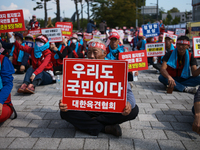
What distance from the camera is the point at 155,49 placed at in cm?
800

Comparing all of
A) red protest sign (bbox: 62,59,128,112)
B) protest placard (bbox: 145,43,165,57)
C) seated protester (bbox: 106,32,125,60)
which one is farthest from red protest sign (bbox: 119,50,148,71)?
red protest sign (bbox: 62,59,128,112)

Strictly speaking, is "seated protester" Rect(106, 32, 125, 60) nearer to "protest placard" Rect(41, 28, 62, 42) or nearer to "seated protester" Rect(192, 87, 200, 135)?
"seated protester" Rect(192, 87, 200, 135)

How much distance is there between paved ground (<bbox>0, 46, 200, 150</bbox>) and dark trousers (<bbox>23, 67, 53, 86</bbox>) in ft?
2.70

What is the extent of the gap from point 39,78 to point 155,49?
436 cm

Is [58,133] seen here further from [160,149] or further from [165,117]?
[165,117]

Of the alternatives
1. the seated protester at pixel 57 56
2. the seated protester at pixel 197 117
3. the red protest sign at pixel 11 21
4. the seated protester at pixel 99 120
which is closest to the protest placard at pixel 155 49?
the seated protester at pixel 57 56

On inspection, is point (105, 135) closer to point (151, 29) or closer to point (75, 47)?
point (75, 47)

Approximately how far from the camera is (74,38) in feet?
34.3

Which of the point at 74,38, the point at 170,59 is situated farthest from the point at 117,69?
the point at 74,38

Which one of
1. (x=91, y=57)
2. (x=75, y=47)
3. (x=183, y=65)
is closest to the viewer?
(x=91, y=57)

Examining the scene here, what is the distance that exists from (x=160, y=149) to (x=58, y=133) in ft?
4.92

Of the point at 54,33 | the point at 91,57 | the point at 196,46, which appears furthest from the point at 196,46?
the point at 54,33

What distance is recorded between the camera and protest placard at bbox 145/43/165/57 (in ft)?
26.0

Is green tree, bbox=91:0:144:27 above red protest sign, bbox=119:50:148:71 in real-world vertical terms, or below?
above
